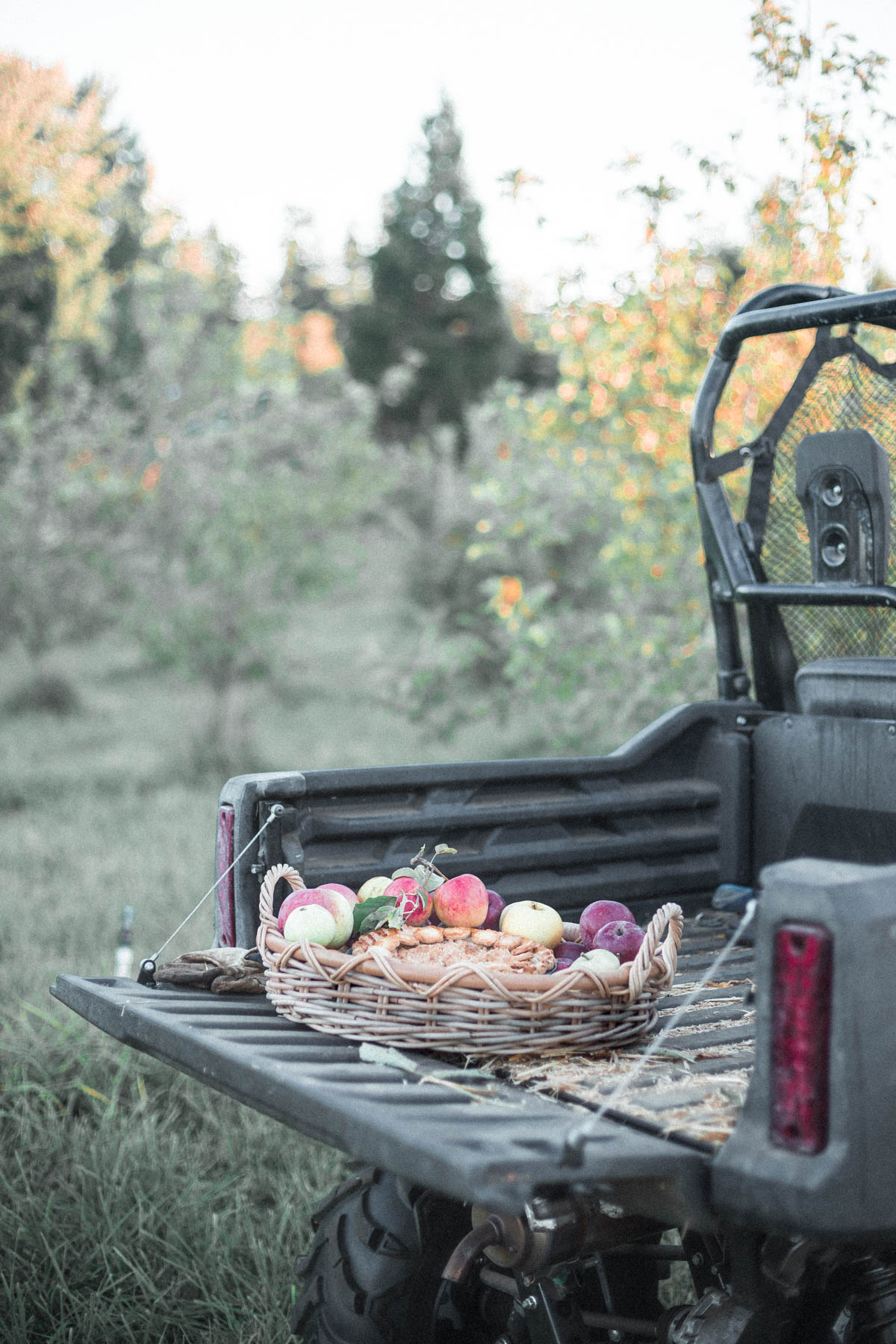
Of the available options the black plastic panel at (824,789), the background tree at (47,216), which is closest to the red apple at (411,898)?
the black plastic panel at (824,789)

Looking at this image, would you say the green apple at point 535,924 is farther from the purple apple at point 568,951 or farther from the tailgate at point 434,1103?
the tailgate at point 434,1103

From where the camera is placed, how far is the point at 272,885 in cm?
261

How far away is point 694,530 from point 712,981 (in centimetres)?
410

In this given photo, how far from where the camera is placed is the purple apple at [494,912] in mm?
2758

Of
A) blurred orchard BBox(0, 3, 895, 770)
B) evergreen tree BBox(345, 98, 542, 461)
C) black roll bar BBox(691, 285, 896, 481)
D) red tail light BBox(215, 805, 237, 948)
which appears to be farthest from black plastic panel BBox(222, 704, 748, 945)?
evergreen tree BBox(345, 98, 542, 461)

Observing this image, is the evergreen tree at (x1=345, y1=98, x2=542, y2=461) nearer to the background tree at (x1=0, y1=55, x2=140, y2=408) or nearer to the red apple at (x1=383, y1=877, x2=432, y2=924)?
the background tree at (x1=0, y1=55, x2=140, y2=408)

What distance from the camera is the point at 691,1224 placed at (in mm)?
1795

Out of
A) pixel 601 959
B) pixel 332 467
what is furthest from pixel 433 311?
pixel 601 959

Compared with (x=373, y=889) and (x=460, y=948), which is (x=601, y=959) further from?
(x=373, y=889)

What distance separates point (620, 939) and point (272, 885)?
679 mm

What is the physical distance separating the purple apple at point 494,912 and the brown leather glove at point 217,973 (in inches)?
18.5

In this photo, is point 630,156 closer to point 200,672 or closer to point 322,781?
point 322,781

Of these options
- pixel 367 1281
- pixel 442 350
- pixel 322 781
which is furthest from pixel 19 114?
pixel 442 350

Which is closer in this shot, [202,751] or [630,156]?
[630,156]
